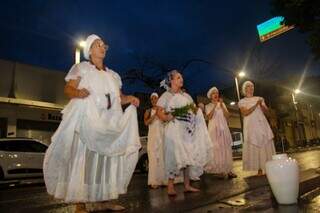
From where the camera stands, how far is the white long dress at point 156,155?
8.59 meters

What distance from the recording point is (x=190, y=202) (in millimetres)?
5234

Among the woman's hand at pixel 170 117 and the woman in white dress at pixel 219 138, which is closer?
the woman's hand at pixel 170 117

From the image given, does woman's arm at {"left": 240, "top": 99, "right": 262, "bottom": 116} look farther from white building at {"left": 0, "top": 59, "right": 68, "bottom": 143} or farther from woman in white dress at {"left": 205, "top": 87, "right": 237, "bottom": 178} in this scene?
white building at {"left": 0, "top": 59, "right": 68, "bottom": 143}

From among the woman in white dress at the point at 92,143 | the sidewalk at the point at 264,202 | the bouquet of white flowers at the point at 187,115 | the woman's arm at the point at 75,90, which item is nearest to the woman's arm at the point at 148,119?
the bouquet of white flowers at the point at 187,115

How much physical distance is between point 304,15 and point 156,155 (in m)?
4.57

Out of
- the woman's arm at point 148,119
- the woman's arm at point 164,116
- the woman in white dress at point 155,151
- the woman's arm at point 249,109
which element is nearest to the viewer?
the woman's arm at point 164,116

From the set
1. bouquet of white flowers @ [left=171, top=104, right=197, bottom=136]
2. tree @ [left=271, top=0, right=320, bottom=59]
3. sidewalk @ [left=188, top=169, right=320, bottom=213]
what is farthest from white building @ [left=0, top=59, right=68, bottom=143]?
sidewalk @ [left=188, top=169, right=320, bottom=213]

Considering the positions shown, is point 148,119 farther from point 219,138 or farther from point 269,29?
point 269,29

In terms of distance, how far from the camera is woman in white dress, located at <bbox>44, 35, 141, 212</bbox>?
448 cm

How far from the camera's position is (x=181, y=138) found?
6.66 meters

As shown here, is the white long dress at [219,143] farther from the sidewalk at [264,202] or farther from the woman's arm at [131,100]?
the woman's arm at [131,100]

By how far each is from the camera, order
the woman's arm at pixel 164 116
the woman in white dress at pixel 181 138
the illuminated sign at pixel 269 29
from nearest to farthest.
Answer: the woman in white dress at pixel 181 138, the woman's arm at pixel 164 116, the illuminated sign at pixel 269 29

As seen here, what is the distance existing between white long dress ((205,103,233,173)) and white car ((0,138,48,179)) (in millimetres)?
8271

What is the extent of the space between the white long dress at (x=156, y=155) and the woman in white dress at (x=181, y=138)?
177cm
